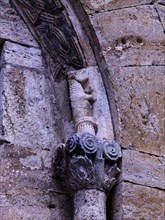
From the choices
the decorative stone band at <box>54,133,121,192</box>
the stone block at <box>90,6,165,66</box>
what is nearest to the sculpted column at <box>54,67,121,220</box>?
the decorative stone band at <box>54,133,121,192</box>

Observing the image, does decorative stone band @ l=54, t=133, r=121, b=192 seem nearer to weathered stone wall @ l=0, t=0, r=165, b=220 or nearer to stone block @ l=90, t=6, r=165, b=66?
weathered stone wall @ l=0, t=0, r=165, b=220

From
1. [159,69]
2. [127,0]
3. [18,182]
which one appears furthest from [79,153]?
[127,0]

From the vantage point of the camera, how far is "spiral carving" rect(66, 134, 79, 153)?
3.95 m

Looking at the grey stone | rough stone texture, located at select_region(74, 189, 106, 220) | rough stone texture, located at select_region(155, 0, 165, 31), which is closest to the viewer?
rough stone texture, located at select_region(74, 189, 106, 220)

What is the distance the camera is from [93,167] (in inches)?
155

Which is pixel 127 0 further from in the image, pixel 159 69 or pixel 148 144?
pixel 148 144

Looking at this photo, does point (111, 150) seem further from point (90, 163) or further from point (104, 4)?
point (104, 4)

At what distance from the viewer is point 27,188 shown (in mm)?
4004

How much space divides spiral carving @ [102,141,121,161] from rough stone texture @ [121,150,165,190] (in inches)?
1.6

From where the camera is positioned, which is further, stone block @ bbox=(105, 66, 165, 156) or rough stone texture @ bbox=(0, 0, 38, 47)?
rough stone texture @ bbox=(0, 0, 38, 47)

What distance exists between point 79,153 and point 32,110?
1.43 feet

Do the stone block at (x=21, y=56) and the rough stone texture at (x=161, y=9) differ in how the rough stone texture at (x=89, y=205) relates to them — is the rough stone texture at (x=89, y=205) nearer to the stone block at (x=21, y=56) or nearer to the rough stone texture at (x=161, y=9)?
the stone block at (x=21, y=56)

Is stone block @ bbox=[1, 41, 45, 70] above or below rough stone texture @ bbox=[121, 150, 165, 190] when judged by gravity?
above

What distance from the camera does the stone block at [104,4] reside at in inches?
173
